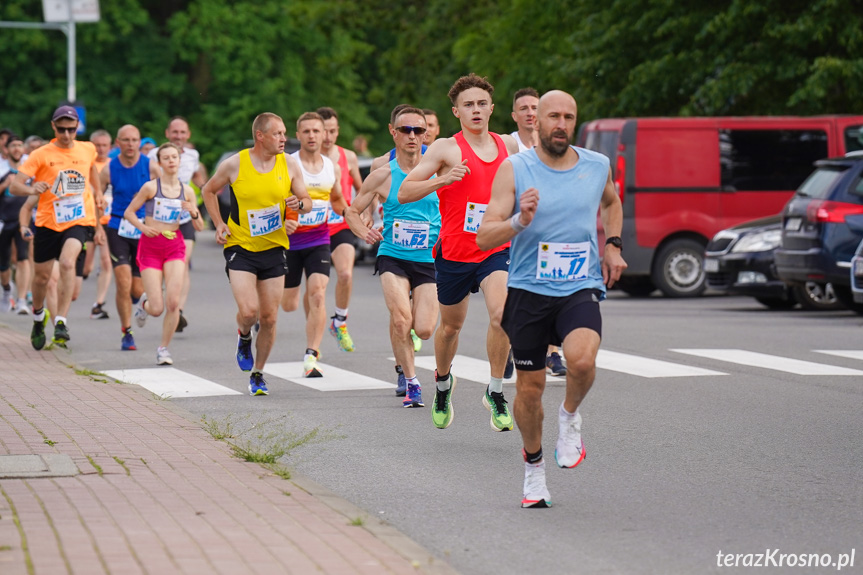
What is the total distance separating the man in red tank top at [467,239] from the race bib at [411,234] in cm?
86

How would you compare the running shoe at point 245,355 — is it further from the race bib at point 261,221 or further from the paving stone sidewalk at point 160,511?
the paving stone sidewalk at point 160,511

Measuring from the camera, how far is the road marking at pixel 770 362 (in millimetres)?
11984

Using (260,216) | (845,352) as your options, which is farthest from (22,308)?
(845,352)

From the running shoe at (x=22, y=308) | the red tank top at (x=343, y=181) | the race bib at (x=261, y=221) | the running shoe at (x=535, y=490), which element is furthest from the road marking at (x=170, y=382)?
the running shoe at (x=22, y=308)

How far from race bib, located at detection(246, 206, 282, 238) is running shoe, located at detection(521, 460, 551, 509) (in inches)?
166

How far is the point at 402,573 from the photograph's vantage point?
17.2 feet

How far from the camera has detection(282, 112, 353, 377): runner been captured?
1177 centimetres

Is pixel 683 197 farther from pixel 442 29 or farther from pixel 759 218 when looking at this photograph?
pixel 442 29

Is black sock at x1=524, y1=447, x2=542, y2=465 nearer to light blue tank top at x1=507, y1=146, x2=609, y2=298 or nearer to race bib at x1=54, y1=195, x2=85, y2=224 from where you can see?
light blue tank top at x1=507, y1=146, x2=609, y2=298

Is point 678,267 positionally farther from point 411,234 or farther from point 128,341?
point 411,234

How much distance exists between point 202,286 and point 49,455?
1609cm

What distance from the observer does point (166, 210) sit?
12977 mm

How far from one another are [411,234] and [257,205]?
1140mm

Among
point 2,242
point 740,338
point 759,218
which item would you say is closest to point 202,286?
point 2,242
